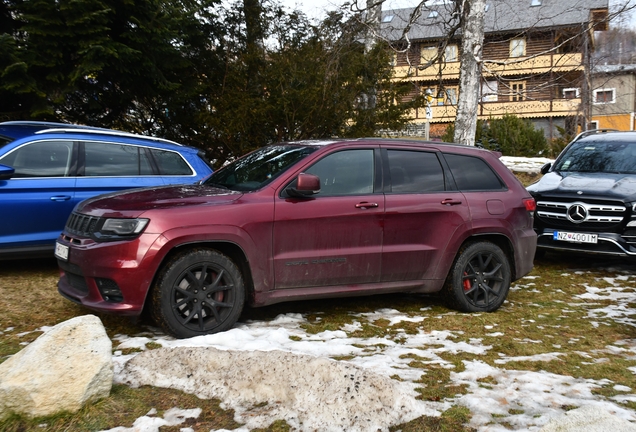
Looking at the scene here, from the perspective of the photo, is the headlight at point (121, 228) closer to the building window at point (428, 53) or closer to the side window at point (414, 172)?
the side window at point (414, 172)

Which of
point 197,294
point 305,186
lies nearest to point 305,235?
point 305,186

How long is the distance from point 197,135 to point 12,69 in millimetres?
3867

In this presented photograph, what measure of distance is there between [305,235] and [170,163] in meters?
3.19

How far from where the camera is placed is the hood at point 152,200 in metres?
5.07

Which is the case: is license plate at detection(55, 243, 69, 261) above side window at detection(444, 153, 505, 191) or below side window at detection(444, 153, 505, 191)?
below

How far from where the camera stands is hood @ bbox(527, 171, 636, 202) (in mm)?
8266

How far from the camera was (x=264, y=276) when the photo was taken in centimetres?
535

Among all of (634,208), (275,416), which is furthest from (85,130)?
(634,208)

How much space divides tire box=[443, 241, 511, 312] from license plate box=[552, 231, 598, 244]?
2320mm

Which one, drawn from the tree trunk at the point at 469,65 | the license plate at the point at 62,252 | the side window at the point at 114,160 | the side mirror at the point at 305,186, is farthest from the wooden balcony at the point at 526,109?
the license plate at the point at 62,252

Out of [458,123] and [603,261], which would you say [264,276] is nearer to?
[603,261]

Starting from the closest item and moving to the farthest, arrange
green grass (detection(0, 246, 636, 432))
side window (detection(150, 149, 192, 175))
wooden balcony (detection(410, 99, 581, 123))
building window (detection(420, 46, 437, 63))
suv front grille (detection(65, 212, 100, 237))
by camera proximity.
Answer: green grass (detection(0, 246, 636, 432)) → suv front grille (detection(65, 212, 100, 237)) → side window (detection(150, 149, 192, 175)) → building window (detection(420, 46, 437, 63)) → wooden balcony (detection(410, 99, 581, 123))

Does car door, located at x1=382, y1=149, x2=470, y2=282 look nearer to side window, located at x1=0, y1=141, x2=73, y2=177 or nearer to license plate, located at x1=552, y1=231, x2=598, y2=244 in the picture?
license plate, located at x1=552, y1=231, x2=598, y2=244

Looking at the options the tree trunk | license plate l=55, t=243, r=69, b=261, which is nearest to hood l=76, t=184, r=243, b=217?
license plate l=55, t=243, r=69, b=261
